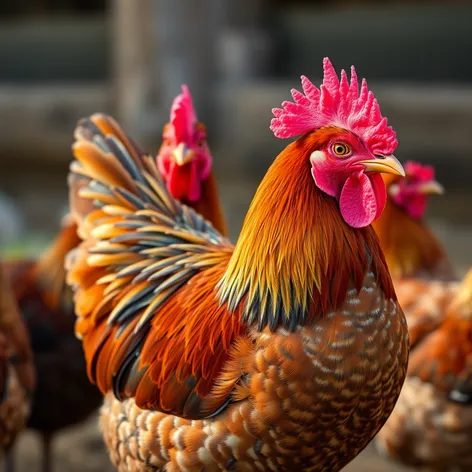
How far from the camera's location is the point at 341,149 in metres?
1.94

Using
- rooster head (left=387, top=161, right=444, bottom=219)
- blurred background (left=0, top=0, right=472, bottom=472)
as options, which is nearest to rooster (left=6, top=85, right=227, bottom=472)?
rooster head (left=387, top=161, right=444, bottom=219)

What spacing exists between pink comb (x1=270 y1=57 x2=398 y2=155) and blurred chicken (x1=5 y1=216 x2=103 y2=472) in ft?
5.77

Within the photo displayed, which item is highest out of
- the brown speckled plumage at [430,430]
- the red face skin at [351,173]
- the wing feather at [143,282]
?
the red face skin at [351,173]

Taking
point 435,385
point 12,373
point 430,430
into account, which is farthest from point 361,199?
point 12,373

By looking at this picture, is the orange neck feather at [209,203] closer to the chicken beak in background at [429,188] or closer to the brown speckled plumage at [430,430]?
the brown speckled plumage at [430,430]

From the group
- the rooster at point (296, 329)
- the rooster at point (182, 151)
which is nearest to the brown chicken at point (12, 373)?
the rooster at point (182, 151)

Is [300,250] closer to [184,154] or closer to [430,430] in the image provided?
[184,154]

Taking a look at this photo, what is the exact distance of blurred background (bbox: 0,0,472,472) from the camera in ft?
20.7

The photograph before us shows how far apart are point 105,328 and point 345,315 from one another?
0.77m

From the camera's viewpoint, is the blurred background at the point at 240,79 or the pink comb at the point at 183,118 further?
the blurred background at the point at 240,79

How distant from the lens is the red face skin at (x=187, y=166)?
Result: 2695 millimetres

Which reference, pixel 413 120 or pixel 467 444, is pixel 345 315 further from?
pixel 413 120

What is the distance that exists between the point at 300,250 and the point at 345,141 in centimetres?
28

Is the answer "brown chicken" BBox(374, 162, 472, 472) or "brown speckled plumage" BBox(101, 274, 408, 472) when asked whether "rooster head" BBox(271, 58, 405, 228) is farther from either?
"brown chicken" BBox(374, 162, 472, 472)
